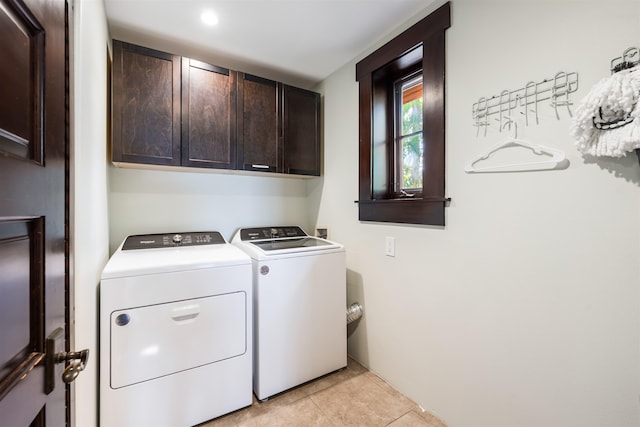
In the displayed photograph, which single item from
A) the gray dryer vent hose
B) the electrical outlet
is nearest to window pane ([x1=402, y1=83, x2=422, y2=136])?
the electrical outlet

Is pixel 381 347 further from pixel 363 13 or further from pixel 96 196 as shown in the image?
pixel 363 13

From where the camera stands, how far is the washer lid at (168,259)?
Answer: 136 cm

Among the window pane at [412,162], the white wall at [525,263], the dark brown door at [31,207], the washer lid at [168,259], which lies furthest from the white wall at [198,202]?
the dark brown door at [31,207]

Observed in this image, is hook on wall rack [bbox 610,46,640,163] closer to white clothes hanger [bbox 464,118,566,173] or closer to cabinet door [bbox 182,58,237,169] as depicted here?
white clothes hanger [bbox 464,118,566,173]

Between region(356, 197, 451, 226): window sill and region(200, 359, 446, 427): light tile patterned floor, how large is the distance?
111 cm

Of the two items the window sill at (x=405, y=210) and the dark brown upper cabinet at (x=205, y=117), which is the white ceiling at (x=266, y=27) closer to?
the dark brown upper cabinet at (x=205, y=117)

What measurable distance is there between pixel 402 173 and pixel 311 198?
39.1 inches

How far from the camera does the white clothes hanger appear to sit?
109 centimetres

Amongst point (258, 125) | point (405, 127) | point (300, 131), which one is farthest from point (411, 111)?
point (258, 125)

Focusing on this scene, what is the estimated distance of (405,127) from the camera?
76.5 inches

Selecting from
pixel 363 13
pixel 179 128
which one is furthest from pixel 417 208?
pixel 179 128

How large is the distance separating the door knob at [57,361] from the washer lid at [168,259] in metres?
0.74

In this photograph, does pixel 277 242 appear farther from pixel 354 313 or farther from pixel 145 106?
pixel 145 106

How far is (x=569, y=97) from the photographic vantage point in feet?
3.44
